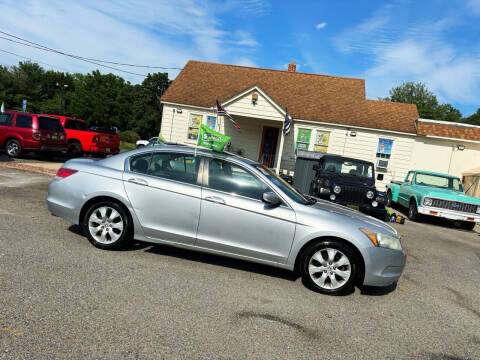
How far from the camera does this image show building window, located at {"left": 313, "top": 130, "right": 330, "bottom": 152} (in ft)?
62.5

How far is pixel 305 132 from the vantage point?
19359 millimetres

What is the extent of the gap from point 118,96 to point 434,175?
69.0 metres

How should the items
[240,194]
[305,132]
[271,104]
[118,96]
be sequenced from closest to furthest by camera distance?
[240,194]
[271,104]
[305,132]
[118,96]

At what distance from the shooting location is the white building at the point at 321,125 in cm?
1845

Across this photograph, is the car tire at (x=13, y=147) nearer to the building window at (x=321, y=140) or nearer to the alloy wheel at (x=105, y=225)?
the alloy wheel at (x=105, y=225)

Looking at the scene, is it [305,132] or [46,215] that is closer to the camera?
[46,215]

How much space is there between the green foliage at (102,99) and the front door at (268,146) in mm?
45251

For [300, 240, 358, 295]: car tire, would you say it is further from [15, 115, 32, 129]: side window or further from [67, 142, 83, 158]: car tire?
[67, 142, 83, 158]: car tire

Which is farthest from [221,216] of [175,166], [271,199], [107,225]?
[107,225]

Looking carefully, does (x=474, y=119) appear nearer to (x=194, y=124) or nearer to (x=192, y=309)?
(x=194, y=124)

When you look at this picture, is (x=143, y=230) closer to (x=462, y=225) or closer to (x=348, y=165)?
(x=348, y=165)

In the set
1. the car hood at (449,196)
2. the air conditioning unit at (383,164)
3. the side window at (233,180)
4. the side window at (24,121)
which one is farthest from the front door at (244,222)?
the air conditioning unit at (383,164)

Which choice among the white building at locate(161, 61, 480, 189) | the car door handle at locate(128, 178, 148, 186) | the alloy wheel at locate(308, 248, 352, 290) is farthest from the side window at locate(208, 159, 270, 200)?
the white building at locate(161, 61, 480, 189)

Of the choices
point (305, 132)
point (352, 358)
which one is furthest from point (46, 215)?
point (305, 132)
